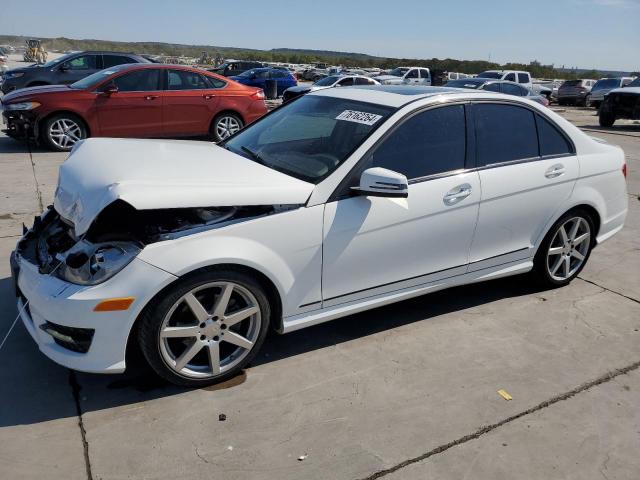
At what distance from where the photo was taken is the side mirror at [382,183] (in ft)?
10.3

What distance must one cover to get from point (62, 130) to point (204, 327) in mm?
7675

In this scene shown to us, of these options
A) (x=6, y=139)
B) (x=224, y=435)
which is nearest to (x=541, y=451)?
(x=224, y=435)

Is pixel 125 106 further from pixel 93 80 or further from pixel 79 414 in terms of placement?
pixel 79 414

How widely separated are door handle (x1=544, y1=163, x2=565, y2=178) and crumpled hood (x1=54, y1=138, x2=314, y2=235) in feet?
6.60

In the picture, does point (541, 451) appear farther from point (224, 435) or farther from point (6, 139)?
point (6, 139)

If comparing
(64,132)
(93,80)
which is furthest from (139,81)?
(64,132)

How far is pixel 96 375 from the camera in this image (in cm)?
319

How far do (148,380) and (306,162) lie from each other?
1.63 m

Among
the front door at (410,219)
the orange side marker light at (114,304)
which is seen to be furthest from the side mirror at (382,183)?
the orange side marker light at (114,304)

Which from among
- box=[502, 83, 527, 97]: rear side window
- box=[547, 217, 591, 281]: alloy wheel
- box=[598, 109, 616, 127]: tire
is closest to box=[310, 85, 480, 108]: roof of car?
box=[547, 217, 591, 281]: alloy wheel

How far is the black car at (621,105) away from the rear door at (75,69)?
14479 millimetres

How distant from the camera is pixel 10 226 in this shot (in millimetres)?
5625

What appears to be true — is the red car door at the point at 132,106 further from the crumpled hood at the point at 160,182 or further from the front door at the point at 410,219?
the front door at the point at 410,219

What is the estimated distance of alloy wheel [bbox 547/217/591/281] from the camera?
448cm
